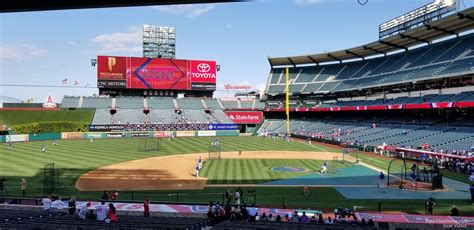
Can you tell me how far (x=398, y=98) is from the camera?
2596 inches

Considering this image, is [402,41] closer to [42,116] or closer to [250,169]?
[250,169]

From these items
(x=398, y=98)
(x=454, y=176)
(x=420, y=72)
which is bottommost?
(x=454, y=176)

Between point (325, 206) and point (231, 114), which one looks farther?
point (231, 114)

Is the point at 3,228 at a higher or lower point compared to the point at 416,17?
lower

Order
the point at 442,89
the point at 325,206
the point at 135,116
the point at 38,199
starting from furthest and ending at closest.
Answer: the point at 135,116
the point at 442,89
the point at 325,206
the point at 38,199

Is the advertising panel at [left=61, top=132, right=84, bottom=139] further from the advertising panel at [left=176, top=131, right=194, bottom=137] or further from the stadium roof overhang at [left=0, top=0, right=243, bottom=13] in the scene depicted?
the stadium roof overhang at [left=0, top=0, right=243, bottom=13]

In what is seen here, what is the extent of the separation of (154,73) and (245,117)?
2618 cm

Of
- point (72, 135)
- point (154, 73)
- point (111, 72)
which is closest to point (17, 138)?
point (72, 135)

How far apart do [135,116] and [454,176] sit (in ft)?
227

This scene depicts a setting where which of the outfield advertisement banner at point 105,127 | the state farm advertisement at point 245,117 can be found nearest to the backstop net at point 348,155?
the state farm advertisement at point 245,117

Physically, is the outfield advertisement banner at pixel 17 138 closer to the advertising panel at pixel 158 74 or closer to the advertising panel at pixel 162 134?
the advertising panel at pixel 162 134

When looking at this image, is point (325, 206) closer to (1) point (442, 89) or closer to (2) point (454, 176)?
(2) point (454, 176)

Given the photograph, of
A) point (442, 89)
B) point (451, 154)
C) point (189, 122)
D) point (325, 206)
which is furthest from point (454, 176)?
point (189, 122)

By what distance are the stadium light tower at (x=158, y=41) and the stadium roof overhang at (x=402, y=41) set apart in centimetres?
3308
